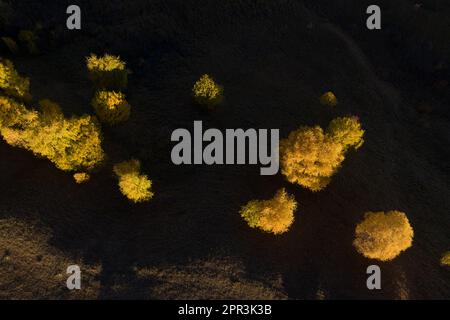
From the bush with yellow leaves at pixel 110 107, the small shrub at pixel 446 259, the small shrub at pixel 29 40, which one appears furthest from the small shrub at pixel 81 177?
the small shrub at pixel 446 259

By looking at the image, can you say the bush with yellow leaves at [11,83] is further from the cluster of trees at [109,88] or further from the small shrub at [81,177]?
Answer: the small shrub at [81,177]

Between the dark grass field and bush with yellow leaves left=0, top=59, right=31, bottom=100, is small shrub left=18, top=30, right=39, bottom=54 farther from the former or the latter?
bush with yellow leaves left=0, top=59, right=31, bottom=100

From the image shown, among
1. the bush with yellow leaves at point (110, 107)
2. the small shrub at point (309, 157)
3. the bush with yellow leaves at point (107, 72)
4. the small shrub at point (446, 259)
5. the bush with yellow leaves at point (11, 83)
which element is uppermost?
the bush with yellow leaves at point (107, 72)

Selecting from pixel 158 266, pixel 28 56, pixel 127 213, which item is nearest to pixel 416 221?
pixel 158 266

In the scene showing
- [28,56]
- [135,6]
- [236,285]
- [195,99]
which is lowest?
[236,285]

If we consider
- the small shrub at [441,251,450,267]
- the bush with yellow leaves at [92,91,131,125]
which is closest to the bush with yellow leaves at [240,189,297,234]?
the small shrub at [441,251,450,267]

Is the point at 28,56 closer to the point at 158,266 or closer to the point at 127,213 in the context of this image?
the point at 127,213
